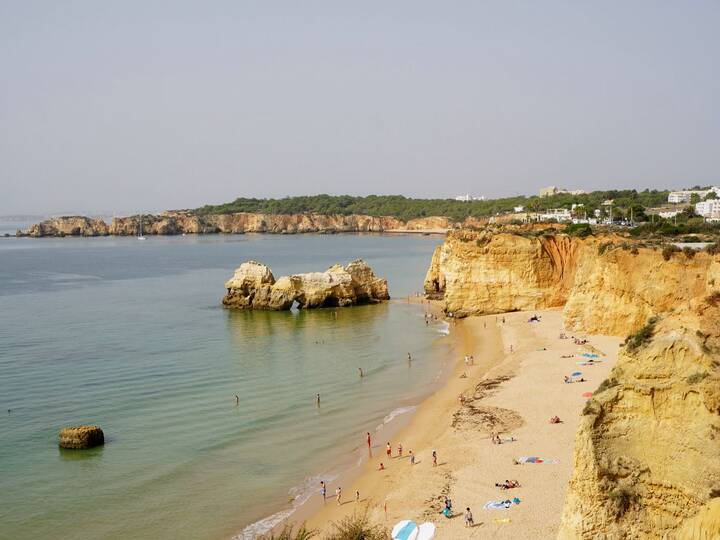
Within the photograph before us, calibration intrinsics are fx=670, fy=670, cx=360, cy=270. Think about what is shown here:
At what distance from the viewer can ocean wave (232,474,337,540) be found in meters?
16.9

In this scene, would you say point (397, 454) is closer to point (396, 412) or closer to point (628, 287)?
point (396, 412)

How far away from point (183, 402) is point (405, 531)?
14.8 meters

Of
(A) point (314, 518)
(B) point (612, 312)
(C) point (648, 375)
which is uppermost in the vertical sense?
(C) point (648, 375)

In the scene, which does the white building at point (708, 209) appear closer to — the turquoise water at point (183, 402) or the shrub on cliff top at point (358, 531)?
the turquoise water at point (183, 402)

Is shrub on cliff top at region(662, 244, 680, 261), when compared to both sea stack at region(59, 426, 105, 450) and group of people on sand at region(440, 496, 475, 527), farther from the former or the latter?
sea stack at region(59, 426, 105, 450)

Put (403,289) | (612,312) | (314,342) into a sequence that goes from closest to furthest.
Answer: (612,312), (314,342), (403,289)

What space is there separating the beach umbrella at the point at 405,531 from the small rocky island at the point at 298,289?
36.6 metres

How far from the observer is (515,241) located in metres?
45.3

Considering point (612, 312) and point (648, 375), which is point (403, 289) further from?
point (648, 375)

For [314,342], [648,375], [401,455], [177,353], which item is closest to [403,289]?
[314,342]

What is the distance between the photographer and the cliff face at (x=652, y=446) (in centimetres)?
952

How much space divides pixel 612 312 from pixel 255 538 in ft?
79.1

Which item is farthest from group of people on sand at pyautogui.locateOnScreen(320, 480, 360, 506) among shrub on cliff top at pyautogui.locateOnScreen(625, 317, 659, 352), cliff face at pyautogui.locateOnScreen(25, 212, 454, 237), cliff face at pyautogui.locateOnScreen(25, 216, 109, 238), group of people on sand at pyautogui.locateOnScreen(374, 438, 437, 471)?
cliff face at pyautogui.locateOnScreen(25, 216, 109, 238)

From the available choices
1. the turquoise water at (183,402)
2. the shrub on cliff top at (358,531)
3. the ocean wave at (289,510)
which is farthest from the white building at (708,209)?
the shrub on cliff top at (358,531)
